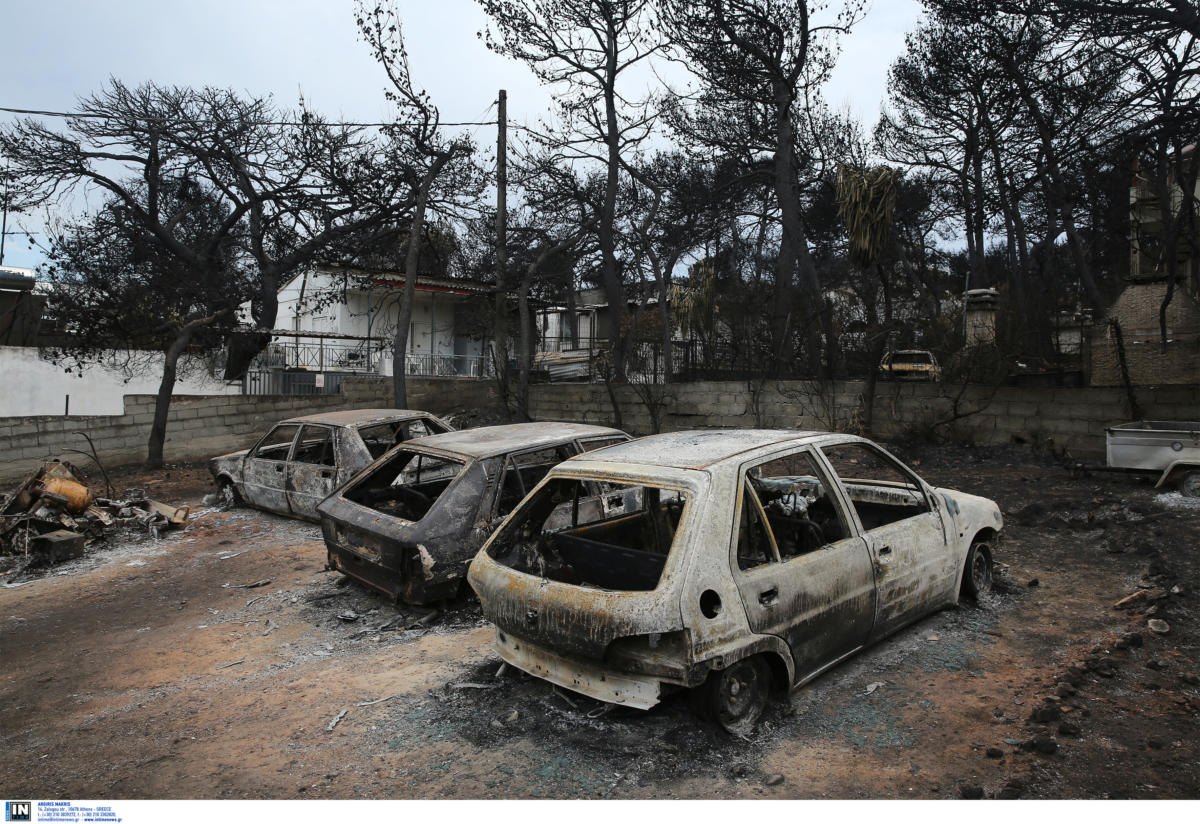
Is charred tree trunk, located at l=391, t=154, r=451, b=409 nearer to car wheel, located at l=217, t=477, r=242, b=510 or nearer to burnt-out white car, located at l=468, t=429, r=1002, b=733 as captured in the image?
car wheel, located at l=217, t=477, r=242, b=510

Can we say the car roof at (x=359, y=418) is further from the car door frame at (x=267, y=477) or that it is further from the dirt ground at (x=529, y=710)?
the dirt ground at (x=529, y=710)

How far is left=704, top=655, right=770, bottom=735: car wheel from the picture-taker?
3242mm

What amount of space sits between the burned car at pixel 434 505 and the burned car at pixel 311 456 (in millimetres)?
1732

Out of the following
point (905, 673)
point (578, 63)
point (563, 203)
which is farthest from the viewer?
point (563, 203)

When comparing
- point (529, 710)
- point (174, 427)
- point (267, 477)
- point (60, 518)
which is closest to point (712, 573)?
point (529, 710)

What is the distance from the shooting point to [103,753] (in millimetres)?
3383

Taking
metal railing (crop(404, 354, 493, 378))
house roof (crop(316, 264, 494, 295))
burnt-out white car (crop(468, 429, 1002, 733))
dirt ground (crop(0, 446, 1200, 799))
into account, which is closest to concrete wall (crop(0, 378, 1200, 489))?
metal railing (crop(404, 354, 493, 378))

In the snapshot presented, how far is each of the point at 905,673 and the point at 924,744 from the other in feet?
2.61

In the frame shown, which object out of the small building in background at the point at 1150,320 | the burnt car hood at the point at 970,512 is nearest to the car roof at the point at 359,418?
the burnt car hood at the point at 970,512

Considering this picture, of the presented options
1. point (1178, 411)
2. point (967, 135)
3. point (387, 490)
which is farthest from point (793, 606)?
point (967, 135)

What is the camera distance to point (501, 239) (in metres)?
15.1

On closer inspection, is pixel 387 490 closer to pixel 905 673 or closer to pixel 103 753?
pixel 103 753

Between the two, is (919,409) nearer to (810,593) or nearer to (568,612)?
(810,593)

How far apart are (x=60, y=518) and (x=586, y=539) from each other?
22.6ft
